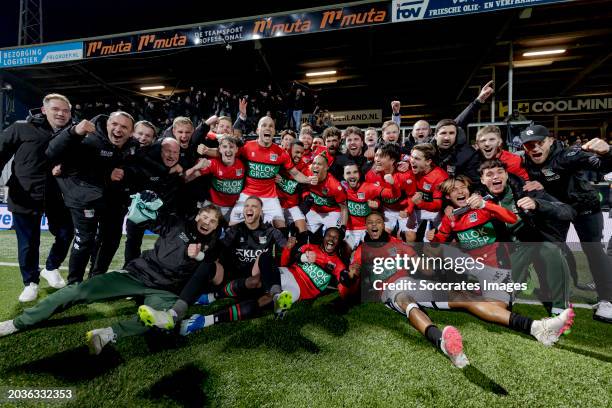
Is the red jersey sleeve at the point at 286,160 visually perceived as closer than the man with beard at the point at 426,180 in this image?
No

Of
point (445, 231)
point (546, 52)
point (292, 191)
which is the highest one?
point (546, 52)

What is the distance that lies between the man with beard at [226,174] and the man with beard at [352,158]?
1397 millimetres

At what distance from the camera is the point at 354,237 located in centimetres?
435

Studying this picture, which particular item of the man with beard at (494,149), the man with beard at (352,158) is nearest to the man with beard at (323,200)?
the man with beard at (352,158)

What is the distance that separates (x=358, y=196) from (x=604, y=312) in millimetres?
2792

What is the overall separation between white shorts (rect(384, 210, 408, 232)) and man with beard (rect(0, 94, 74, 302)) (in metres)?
4.12

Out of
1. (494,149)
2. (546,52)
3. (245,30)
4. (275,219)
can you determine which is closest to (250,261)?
(275,219)

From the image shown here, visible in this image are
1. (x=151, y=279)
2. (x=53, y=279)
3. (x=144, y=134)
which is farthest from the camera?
(x=144, y=134)

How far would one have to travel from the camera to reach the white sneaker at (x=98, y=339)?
228 cm

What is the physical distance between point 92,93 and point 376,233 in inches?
708

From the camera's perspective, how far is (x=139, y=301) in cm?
303

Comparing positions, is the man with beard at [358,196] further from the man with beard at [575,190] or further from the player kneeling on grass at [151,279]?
the player kneeling on grass at [151,279]

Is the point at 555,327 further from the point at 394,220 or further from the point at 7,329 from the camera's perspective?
the point at 7,329

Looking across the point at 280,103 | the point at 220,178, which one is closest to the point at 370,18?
the point at 280,103
